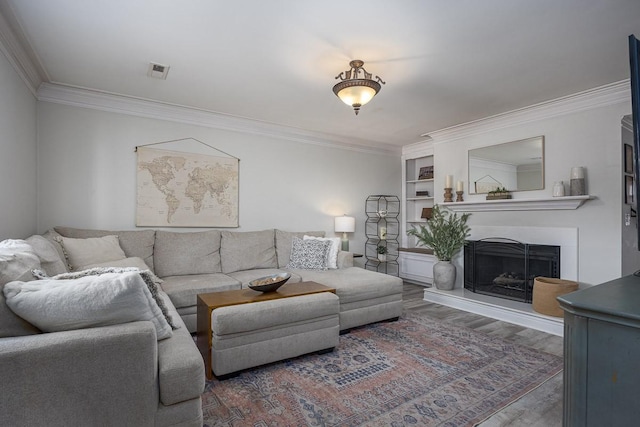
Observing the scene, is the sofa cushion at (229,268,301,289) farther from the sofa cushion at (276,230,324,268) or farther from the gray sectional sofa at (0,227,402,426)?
the gray sectional sofa at (0,227,402,426)

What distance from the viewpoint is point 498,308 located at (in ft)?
Result: 11.8

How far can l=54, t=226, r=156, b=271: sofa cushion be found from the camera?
3.17m

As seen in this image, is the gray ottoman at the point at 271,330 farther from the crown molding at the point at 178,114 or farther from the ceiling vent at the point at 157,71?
the crown molding at the point at 178,114

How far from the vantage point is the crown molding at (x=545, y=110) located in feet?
10.4

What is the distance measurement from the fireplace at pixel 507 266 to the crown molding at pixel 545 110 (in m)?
1.49

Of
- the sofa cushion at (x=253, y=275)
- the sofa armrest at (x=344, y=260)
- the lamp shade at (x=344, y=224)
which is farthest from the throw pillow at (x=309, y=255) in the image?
the lamp shade at (x=344, y=224)

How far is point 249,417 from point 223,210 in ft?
9.03

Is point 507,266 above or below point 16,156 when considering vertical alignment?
below

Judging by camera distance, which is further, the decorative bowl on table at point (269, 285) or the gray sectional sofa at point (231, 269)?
the gray sectional sofa at point (231, 269)

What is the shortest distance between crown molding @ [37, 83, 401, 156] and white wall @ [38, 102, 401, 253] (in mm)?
Result: 64

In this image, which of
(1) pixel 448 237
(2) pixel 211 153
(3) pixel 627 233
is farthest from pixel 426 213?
(2) pixel 211 153

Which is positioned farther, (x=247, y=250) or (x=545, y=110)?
(x=247, y=250)

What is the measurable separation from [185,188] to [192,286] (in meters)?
1.41

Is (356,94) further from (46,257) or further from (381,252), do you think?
(381,252)
